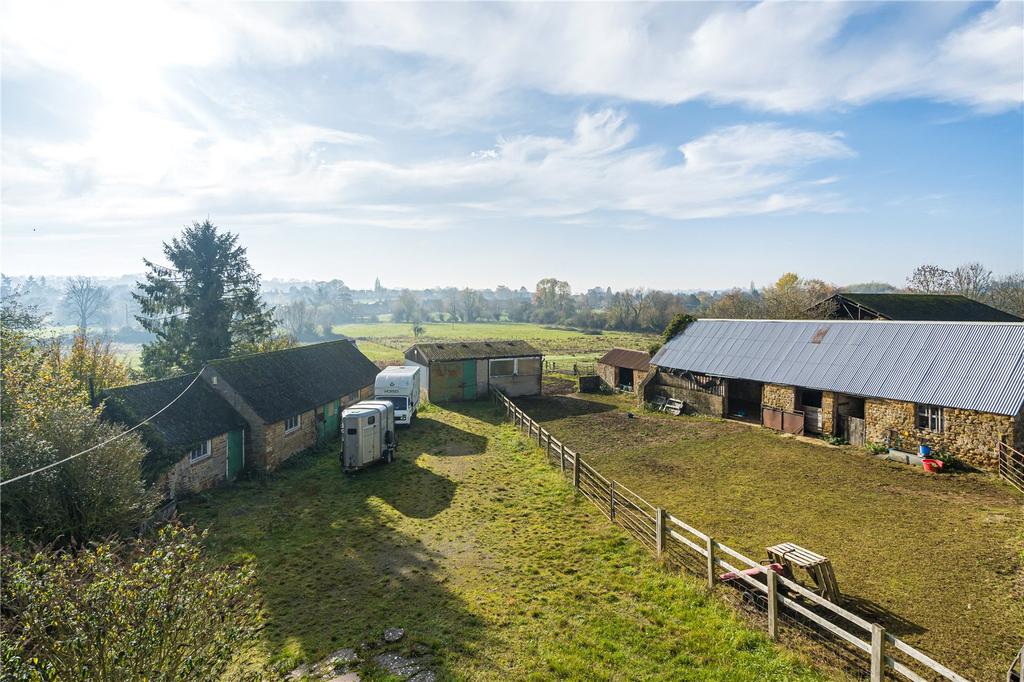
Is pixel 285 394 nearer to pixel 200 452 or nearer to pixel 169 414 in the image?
pixel 200 452

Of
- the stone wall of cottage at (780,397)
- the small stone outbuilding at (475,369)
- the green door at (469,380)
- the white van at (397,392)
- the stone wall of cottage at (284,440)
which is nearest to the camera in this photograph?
the stone wall of cottage at (284,440)

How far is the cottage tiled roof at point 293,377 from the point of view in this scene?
22141 mm

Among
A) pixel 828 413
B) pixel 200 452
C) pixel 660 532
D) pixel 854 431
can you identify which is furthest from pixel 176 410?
pixel 854 431

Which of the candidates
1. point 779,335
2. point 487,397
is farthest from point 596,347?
point 779,335

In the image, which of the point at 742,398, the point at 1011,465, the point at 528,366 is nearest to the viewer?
the point at 1011,465

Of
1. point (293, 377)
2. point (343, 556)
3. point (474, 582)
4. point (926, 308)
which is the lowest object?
point (343, 556)

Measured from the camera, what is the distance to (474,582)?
11.8 m

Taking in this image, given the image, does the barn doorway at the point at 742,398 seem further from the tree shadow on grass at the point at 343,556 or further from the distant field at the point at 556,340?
the distant field at the point at 556,340

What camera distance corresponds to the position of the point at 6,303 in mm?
30219

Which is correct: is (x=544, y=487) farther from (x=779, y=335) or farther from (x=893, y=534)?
(x=779, y=335)

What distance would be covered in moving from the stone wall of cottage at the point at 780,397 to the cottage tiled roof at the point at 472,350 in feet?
54.5

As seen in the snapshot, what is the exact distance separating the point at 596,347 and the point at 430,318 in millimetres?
90957

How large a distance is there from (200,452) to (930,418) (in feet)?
96.9

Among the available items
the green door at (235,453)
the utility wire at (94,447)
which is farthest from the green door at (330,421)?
the utility wire at (94,447)
